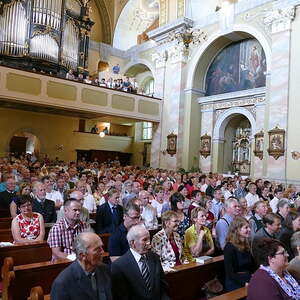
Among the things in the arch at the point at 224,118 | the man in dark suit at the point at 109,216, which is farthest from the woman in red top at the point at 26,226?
the arch at the point at 224,118

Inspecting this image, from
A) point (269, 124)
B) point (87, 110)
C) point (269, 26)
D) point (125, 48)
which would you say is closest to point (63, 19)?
point (87, 110)

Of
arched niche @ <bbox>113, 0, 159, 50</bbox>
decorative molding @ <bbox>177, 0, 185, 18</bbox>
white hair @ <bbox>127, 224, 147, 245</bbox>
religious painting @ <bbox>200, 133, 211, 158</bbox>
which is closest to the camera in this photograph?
white hair @ <bbox>127, 224, 147, 245</bbox>

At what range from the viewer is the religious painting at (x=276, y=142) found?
11672 millimetres

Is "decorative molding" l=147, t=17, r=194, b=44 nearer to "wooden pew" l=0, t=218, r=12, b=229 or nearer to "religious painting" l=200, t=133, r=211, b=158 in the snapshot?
"religious painting" l=200, t=133, r=211, b=158

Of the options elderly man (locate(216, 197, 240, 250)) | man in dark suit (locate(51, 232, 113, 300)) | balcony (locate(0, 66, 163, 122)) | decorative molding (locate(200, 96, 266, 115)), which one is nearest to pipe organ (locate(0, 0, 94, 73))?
balcony (locate(0, 66, 163, 122))

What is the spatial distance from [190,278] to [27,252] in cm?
177

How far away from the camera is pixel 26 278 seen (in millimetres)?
2904

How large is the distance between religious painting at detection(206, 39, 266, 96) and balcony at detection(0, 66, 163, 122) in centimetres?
288

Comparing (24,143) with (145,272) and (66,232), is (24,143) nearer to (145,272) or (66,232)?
(66,232)

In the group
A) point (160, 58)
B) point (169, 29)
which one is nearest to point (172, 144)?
point (160, 58)

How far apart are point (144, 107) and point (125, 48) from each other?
21.0 feet

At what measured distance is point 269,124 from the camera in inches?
479

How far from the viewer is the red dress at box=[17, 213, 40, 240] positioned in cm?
401

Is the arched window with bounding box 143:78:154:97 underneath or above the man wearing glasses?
above
